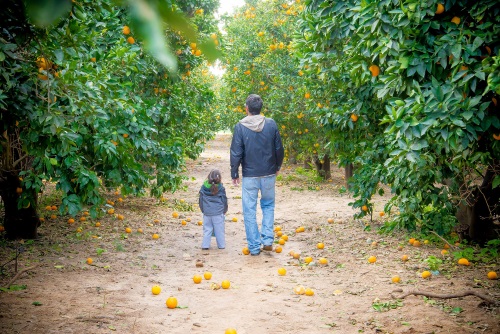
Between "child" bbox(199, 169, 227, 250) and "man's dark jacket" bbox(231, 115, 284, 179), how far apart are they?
1.50 feet

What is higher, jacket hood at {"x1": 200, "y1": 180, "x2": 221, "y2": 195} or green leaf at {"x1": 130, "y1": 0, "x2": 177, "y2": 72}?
green leaf at {"x1": 130, "y1": 0, "x2": 177, "y2": 72}

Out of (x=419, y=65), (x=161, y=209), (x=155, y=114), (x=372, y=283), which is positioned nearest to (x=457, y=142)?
(x=419, y=65)

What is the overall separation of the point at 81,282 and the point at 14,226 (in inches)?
72.5

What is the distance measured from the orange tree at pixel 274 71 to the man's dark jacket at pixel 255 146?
6.74 m

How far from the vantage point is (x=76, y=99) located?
4.38 m

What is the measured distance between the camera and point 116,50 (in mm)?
5992

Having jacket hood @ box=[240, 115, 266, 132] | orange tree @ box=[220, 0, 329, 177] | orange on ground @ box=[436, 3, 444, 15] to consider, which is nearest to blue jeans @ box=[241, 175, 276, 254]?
jacket hood @ box=[240, 115, 266, 132]

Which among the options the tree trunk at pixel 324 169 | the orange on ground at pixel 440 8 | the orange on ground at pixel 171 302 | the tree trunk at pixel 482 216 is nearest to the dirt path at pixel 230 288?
the orange on ground at pixel 171 302

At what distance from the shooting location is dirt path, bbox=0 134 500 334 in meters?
4.07

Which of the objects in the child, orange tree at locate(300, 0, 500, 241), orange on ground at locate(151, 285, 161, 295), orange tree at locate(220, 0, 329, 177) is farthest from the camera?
orange tree at locate(220, 0, 329, 177)

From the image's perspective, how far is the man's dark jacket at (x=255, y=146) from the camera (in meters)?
6.38

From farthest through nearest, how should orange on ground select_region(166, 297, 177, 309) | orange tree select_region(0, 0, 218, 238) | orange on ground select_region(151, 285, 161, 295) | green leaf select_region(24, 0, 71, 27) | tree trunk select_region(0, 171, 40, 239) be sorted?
1. tree trunk select_region(0, 171, 40, 239)
2. orange on ground select_region(151, 285, 161, 295)
3. orange on ground select_region(166, 297, 177, 309)
4. orange tree select_region(0, 0, 218, 238)
5. green leaf select_region(24, 0, 71, 27)

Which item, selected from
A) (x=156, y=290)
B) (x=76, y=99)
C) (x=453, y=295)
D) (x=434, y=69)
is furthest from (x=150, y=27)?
(x=156, y=290)

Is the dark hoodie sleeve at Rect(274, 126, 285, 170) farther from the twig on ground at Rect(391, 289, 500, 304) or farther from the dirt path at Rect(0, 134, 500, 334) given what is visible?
the twig on ground at Rect(391, 289, 500, 304)
